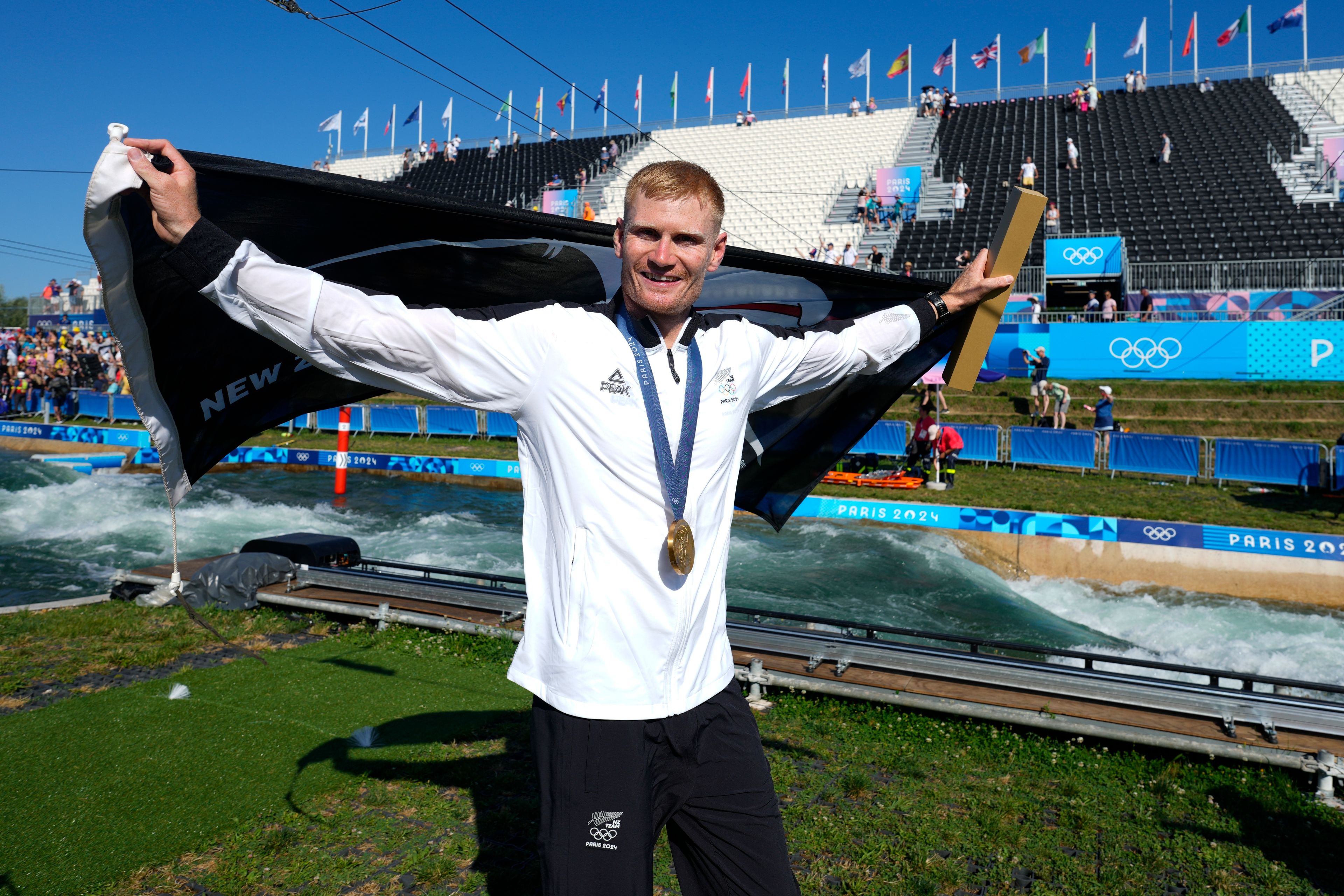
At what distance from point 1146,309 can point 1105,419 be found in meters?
7.03

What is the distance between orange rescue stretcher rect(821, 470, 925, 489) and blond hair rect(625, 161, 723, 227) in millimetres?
16552

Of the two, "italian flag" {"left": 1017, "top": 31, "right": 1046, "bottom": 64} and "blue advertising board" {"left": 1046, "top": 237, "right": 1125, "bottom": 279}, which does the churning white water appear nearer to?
"blue advertising board" {"left": 1046, "top": 237, "right": 1125, "bottom": 279}

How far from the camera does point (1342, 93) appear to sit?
38281mm

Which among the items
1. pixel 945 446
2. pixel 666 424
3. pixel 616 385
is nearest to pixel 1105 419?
pixel 945 446

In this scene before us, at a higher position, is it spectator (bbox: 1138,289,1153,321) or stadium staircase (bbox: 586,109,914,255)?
stadium staircase (bbox: 586,109,914,255)

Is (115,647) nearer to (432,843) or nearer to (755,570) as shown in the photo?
(432,843)

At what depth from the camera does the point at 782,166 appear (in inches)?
1777

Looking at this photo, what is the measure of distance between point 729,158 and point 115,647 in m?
44.8

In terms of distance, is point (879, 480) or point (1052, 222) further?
point (1052, 222)

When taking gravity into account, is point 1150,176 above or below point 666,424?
above

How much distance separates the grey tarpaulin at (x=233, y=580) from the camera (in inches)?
336

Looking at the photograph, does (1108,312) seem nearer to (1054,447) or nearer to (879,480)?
(1054,447)

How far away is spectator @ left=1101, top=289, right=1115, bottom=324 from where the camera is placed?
24.8 meters

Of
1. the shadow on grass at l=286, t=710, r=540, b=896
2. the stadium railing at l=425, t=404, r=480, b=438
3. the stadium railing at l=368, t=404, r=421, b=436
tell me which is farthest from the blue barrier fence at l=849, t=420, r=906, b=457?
the shadow on grass at l=286, t=710, r=540, b=896
